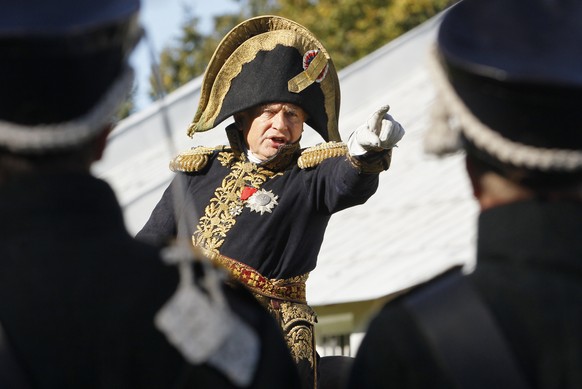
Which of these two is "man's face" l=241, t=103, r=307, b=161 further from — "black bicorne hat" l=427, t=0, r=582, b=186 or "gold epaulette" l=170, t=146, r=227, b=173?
"black bicorne hat" l=427, t=0, r=582, b=186

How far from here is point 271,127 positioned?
17.9 feet

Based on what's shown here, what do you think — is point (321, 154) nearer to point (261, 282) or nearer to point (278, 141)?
point (278, 141)

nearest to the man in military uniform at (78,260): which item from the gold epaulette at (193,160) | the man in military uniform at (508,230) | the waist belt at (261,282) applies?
the man in military uniform at (508,230)

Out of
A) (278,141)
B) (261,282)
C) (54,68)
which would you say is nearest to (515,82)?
(54,68)

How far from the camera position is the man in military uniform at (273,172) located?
525cm

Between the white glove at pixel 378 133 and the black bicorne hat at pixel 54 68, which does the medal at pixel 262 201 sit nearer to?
the white glove at pixel 378 133

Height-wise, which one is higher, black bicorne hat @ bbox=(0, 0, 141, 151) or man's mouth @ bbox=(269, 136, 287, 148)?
black bicorne hat @ bbox=(0, 0, 141, 151)

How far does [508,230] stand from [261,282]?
252 cm

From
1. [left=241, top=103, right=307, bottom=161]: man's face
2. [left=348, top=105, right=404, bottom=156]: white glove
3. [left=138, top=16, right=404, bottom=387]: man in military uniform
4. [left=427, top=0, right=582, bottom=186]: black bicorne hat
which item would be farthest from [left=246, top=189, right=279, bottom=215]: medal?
[left=427, top=0, right=582, bottom=186]: black bicorne hat

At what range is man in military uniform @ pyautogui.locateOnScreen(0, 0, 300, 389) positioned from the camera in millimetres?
2770

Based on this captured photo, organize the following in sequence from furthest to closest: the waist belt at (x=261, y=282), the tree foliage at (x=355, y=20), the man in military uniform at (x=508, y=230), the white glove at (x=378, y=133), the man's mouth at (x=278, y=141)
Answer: the tree foliage at (x=355, y=20), the man's mouth at (x=278, y=141), the waist belt at (x=261, y=282), the white glove at (x=378, y=133), the man in military uniform at (x=508, y=230)

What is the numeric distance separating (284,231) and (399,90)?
949cm

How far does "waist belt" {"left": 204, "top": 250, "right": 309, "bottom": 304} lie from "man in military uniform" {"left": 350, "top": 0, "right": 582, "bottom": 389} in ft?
7.95

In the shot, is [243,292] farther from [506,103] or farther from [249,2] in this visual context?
[249,2]
